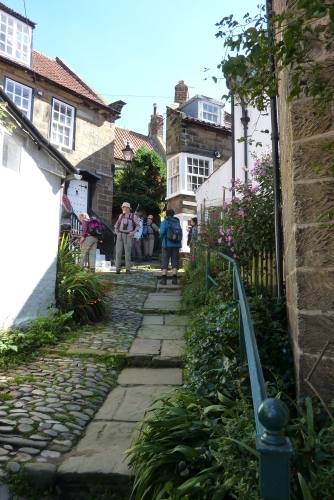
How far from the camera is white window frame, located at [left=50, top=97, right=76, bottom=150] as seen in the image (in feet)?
48.4

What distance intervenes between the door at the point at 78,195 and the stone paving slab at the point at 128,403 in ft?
39.2

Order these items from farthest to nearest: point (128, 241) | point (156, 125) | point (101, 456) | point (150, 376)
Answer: point (156, 125), point (128, 241), point (150, 376), point (101, 456)

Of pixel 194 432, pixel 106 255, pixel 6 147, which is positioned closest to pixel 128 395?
pixel 194 432

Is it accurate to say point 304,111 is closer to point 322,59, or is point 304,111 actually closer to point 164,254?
point 322,59

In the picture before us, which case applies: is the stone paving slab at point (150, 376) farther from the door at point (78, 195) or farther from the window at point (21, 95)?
the window at point (21, 95)

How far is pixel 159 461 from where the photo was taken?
217 centimetres

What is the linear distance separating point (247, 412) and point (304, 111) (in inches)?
67.7

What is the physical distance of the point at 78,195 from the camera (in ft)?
50.5

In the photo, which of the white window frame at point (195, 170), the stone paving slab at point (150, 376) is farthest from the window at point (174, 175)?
the stone paving slab at point (150, 376)

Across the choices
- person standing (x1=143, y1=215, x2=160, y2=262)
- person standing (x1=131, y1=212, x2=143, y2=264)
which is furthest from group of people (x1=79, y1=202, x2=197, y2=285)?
person standing (x1=143, y1=215, x2=160, y2=262)

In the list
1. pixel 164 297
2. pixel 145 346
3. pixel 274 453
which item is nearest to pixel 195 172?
pixel 164 297

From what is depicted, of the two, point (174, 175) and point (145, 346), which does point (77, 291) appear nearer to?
point (145, 346)

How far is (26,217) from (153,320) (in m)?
2.39

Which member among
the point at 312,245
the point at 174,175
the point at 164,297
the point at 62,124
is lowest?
the point at 164,297
